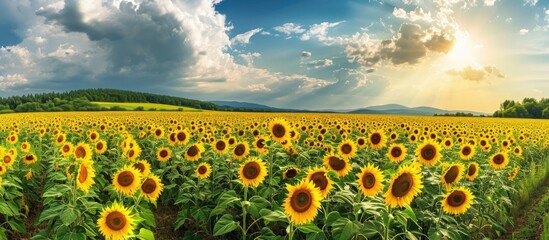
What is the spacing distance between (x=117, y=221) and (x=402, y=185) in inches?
134

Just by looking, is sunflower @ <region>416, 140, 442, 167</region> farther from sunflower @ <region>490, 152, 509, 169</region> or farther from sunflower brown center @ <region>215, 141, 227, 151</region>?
sunflower brown center @ <region>215, 141, 227, 151</region>

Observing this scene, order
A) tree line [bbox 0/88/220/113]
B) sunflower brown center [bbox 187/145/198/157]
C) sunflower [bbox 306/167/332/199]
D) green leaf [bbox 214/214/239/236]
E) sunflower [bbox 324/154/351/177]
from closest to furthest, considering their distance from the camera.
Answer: sunflower [bbox 306/167/332/199] → green leaf [bbox 214/214/239/236] → sunflower [bbox 324/154/351/177] → sunflower brown center [bbox 187/145/198/157] → tree line [bbox 0/88/220/113]

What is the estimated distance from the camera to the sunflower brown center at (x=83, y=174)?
20.7 ft

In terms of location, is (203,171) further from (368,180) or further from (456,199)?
(456,199)

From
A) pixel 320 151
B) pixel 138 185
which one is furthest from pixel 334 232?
pixel 320 151

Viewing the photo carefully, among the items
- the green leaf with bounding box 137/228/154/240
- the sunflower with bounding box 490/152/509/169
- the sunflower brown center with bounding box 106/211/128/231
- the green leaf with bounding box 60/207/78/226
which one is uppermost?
the sunflower with bounding box 490/152/509/169

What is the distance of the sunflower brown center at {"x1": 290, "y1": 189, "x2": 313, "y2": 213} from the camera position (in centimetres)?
518

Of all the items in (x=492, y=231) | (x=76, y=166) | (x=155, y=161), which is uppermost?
(x=76, y=166)

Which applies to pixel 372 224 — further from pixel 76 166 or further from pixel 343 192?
pixel 76 166

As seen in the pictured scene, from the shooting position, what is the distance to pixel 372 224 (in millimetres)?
5688

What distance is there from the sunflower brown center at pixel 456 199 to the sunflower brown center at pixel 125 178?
4.68 metres

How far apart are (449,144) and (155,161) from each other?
8432 millimetres

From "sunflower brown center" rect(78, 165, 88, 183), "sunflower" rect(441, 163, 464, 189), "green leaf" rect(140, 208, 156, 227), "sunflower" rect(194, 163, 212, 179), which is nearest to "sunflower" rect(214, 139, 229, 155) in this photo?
"sunflower" rect(194, 163, 212, 179)

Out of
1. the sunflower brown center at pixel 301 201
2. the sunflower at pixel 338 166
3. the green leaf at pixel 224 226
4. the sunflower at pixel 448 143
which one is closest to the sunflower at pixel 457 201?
the sunflower at pixel 338 166
